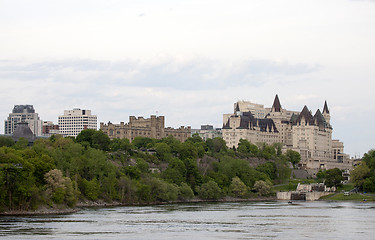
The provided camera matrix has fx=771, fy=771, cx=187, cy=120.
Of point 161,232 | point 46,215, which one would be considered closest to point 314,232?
point 161,232

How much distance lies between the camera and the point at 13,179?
13162cm

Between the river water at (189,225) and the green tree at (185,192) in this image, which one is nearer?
the river water at (189,225)

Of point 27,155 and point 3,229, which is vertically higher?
point 27,155

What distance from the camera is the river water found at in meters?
101

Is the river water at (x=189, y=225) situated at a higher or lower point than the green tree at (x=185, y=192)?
lower

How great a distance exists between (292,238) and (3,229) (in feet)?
127

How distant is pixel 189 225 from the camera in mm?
116438

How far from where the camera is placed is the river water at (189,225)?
101125mm

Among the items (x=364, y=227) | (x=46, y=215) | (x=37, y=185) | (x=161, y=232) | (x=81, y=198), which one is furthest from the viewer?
(x=81, y=198)

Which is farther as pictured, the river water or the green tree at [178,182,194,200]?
the green tree at [178,182,194,200]

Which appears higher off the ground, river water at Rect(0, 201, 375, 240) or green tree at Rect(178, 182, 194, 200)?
green tree at Rect(178, 182, 194, 200)

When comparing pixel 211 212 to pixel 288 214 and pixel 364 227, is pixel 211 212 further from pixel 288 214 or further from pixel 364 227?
pixel 364 227

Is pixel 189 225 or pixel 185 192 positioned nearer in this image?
pixel 189 225

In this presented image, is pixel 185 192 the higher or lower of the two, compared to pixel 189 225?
higher
